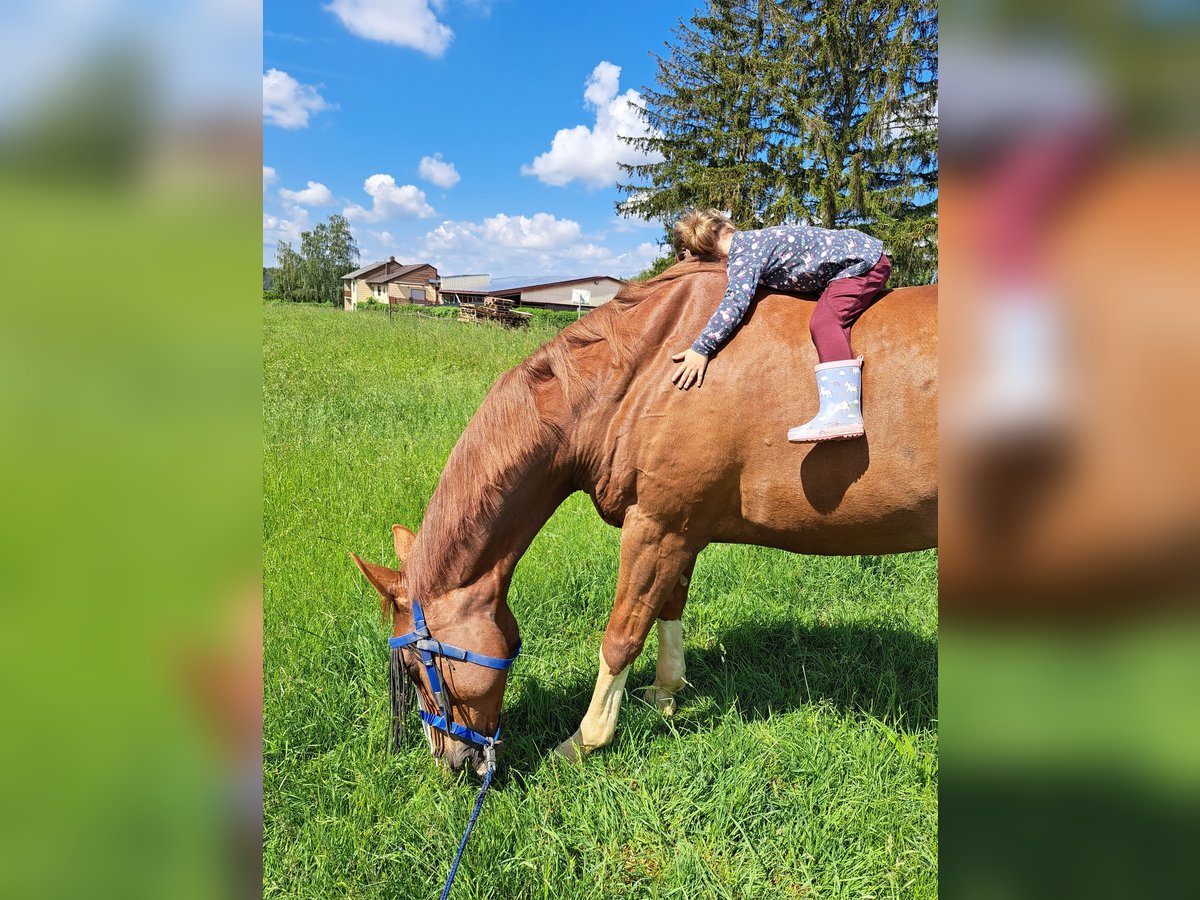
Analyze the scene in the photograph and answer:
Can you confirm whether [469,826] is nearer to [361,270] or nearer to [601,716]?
[601,716]

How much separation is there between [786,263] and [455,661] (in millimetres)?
2181

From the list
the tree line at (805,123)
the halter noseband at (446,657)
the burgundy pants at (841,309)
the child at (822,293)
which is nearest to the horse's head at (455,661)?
the halter noseband at (446,657)

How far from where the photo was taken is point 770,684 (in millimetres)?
3586

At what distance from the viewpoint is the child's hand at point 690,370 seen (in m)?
2.62

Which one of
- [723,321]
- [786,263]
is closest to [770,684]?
[723,321]

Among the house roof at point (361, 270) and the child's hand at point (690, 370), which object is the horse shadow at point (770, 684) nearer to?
the child's hand at point (690, 370)

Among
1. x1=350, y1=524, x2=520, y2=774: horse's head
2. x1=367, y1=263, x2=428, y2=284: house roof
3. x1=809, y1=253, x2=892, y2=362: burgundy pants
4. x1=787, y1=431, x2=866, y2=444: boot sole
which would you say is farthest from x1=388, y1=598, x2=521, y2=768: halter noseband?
x1=367, y1=263, x2=428, y2=284: house roof
